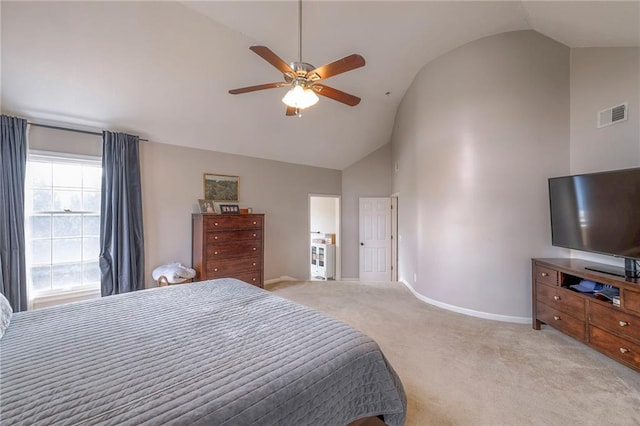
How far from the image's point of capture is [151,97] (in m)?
3.42

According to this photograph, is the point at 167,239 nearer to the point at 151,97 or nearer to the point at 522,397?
the point at 151,97

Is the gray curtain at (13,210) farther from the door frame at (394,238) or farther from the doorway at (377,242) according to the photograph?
the door frame at (394,238)

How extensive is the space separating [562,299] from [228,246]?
4240mm

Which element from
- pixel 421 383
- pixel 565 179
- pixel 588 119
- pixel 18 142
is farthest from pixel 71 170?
pixel 588 119

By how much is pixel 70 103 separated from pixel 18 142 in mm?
669

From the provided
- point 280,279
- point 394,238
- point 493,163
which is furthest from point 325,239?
point 493,163

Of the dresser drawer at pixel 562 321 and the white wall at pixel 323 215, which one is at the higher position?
the white wall at pixel 323 215

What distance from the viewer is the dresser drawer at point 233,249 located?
407 cm

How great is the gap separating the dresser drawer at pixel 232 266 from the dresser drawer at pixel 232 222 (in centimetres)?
52

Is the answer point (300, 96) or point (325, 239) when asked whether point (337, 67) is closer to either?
point (300, 96)

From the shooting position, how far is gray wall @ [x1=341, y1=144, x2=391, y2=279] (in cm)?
629

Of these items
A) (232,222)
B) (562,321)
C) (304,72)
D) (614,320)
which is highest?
(304,72)

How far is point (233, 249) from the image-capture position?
4293 mm

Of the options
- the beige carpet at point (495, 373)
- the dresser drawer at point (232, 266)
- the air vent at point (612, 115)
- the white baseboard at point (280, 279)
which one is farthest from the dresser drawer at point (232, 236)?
the air vent at point (612, 115)
